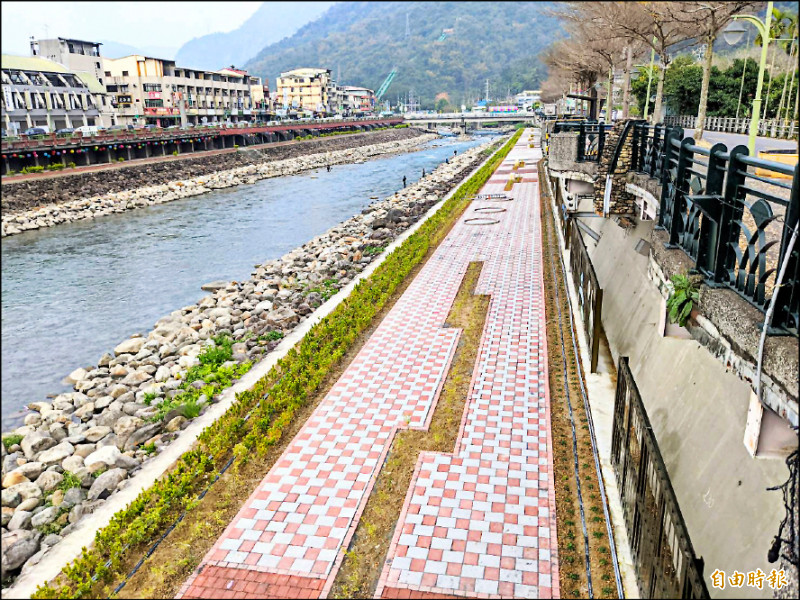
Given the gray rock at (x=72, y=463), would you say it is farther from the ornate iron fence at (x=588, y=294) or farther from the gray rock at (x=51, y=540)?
the ornate iron fence at (x=588, y=294)

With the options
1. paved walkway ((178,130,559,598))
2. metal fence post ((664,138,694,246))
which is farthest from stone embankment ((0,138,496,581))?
metal fence post ((664,138,694,246))

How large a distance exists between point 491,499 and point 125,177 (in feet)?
138

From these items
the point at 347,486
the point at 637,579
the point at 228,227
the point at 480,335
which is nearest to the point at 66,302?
the point at 228,227

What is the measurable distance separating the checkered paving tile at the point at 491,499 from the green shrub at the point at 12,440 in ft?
23.1

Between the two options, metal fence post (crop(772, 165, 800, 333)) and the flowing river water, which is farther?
the flowing river water

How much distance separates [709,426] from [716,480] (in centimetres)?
69

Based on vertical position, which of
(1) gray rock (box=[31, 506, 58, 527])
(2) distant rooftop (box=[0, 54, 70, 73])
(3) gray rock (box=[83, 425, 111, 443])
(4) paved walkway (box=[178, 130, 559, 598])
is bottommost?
(3) gray rock (box=[83, 425, 111, 443])

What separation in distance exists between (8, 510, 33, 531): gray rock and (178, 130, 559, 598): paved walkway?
2.96m

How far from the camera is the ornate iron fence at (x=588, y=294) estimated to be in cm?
902

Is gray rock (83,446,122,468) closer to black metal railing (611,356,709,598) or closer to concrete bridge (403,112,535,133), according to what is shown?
black metal railing (611,356,709,598)

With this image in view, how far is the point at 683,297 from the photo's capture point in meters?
5.67

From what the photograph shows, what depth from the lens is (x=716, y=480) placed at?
18.2 ft

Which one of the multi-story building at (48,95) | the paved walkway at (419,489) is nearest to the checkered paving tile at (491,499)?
the paved walkway at (419,489)

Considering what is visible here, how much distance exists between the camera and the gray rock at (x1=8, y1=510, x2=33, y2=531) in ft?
23.0
